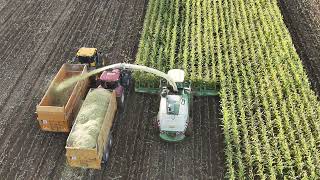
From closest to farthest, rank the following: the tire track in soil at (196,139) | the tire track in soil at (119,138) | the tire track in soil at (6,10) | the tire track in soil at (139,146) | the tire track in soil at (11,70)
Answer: the tire track in soil at (139,146), the tire track in soil at (119,138), the tire track in soil at (196,139), the tire track in soil at (11,70), the tire track in soil at (6,10)

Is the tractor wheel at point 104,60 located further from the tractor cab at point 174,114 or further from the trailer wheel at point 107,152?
the trailer wheel at point 107,152

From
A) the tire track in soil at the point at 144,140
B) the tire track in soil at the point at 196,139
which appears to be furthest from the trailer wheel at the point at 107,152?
the tire track in soil at the point at 196,139

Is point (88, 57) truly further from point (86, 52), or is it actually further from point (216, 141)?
point (216, 141)

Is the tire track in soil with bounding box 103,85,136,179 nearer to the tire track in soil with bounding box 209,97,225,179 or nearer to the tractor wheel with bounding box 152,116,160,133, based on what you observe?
the tractor wheel with bounding box 152,116,160,133

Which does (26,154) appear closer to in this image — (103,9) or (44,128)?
(44,128)

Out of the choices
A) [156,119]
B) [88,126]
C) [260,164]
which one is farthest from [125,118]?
[260,164]

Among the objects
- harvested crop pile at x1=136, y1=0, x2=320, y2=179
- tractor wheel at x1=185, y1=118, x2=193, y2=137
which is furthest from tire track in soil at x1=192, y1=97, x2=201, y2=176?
harvested crop pile at x1=136, y1=0, x2=320, y2=179

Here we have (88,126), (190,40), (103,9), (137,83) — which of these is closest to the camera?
(88,126)
